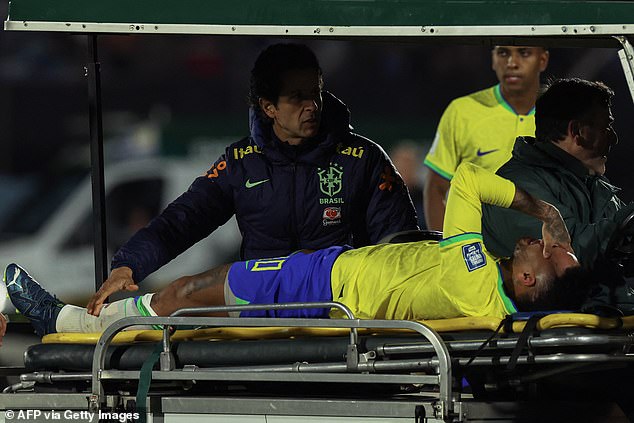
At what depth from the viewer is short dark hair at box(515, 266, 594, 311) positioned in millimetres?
5078

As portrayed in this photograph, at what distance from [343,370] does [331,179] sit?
4.86 ft

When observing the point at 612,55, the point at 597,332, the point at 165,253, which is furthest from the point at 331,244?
the point at 612,55

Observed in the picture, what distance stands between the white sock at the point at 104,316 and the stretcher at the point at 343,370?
0.22 meters

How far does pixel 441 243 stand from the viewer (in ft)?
17.1

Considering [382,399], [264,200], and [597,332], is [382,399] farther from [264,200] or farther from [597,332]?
[264,200]

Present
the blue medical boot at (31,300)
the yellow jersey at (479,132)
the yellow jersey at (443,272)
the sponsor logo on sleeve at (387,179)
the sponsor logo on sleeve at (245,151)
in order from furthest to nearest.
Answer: the yellow jersey at (479,132), the sponsor logo on sleeve at (387,179), the sponsor logo on sleeve at (245,151), the blue medical boot at (31,300), the yellow jersey at (443,272)

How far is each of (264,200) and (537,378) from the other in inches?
68.1

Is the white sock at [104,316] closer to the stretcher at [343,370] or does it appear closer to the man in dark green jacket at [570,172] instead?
the stretcher at [343,370]

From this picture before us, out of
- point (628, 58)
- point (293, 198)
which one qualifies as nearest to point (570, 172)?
point (628, 58)

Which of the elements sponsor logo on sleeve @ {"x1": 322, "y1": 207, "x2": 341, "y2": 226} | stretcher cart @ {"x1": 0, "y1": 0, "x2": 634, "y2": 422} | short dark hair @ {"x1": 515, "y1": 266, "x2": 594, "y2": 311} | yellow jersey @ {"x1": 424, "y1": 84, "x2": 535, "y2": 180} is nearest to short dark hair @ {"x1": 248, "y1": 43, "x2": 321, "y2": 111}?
sponsor logo on sleeve @ {"x1": 322, "y1": 207, "x2": 341, "y2": 226}

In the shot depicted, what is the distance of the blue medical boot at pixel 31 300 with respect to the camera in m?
5.61

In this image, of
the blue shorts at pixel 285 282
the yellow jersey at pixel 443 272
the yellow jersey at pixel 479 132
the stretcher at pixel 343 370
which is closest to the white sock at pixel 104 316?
the stretcher at pixel 343 370

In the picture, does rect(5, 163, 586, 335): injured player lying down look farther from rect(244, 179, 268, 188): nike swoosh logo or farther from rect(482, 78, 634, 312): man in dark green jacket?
rect(244, 179, 268, 188): nike swoosh logo

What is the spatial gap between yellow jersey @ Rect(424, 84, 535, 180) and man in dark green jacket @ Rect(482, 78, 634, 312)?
3.10 meters
